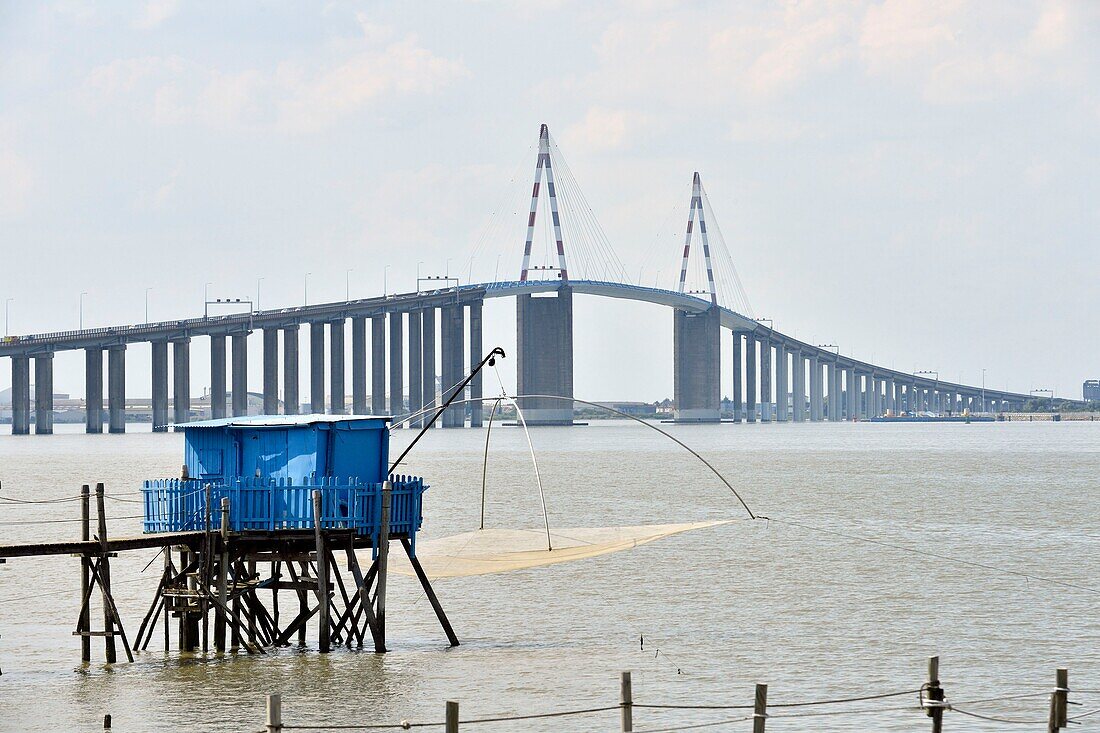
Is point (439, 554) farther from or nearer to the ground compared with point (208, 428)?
nearer to the ground

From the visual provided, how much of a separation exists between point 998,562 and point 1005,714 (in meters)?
21.0

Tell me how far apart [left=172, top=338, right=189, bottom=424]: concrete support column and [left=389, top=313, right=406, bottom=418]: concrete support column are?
19.6 m

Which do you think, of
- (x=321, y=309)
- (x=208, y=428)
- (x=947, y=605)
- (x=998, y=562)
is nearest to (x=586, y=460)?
(x=321, y=309)

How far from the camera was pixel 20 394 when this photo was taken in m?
158

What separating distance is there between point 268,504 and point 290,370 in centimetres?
13437

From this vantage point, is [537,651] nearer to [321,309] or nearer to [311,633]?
[311,633]

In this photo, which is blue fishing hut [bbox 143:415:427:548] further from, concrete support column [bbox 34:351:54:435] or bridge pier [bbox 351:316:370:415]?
bridge pier [bbox 351:316:370:415]

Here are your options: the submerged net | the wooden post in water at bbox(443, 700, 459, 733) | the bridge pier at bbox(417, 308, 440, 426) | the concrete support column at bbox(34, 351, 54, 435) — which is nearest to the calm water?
the submerged net

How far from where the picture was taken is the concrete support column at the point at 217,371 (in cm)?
15062

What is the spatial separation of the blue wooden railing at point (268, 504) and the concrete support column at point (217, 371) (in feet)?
422

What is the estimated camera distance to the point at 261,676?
2234cm

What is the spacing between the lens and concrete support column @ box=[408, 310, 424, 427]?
159750mm

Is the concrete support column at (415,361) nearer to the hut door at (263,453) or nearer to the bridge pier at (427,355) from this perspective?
the bridge pier at (427,355)

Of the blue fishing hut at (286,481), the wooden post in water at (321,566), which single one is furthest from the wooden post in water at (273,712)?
the blue fishing hut at (286,481)
